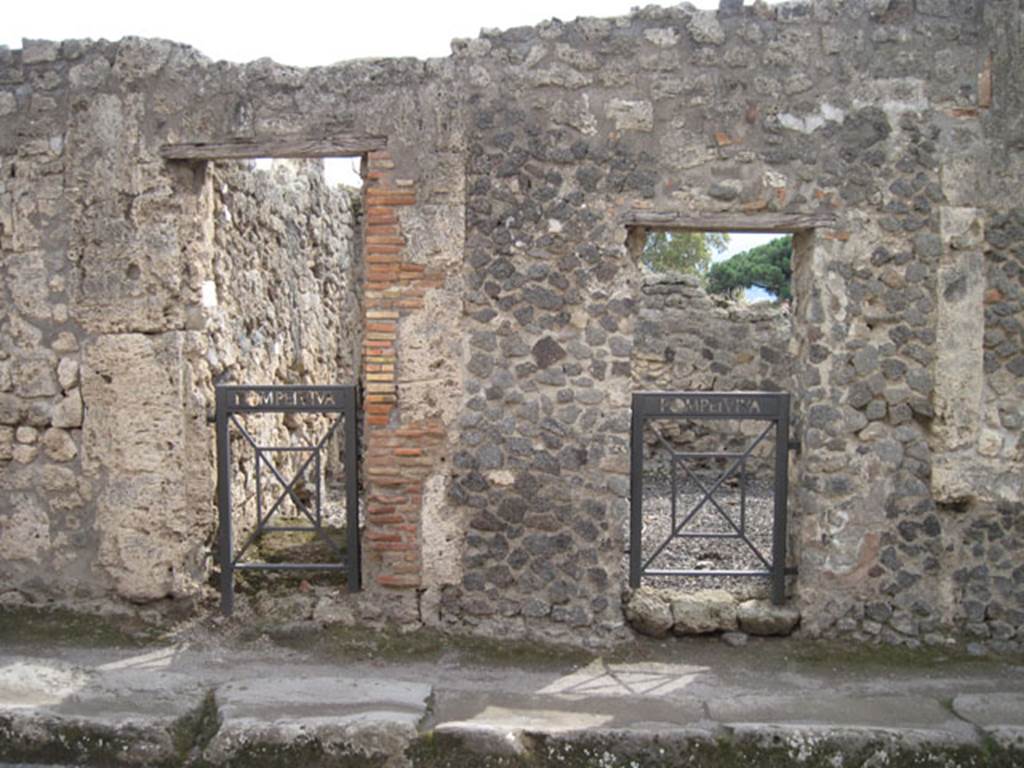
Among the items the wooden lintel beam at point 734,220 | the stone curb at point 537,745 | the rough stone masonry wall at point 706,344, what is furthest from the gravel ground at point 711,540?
the wooden lintel beam at point 734,220

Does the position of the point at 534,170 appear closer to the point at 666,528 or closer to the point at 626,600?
the point at 626,600

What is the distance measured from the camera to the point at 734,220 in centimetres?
505

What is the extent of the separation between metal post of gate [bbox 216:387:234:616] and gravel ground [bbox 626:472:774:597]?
8.85ft

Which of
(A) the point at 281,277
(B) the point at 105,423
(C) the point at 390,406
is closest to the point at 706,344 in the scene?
(A) the point at 281,277

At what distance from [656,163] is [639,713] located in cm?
300

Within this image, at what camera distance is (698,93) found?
501 cm

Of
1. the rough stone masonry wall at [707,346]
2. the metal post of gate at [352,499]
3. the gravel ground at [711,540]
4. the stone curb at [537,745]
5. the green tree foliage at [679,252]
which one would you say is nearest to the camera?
the stone curb at [537,745]

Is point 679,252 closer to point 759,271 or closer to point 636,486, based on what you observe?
point 759,271

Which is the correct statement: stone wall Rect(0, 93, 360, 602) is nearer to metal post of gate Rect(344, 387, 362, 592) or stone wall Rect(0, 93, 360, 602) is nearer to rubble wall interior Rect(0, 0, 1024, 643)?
rubble wall interior Rect(0, 0, 1024, 643)

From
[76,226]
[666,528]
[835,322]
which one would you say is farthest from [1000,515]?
[76,226]

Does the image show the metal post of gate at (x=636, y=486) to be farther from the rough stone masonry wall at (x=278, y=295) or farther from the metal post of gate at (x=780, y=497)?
the rough stone masonry wall at (x=278, y=295)

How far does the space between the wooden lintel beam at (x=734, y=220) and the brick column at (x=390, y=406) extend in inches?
49.7

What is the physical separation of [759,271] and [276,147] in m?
23.5

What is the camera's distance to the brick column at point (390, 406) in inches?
202
